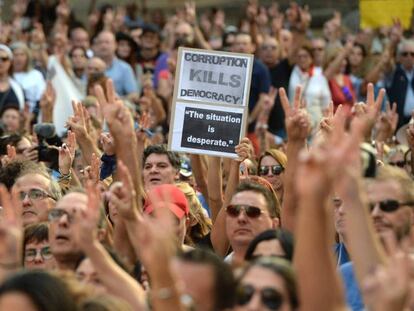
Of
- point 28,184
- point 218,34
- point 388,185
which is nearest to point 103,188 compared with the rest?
point 28,184

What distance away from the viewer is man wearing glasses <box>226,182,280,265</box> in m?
8.06

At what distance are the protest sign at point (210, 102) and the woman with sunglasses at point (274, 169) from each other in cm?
33

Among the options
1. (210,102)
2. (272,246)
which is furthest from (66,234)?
(210,102)

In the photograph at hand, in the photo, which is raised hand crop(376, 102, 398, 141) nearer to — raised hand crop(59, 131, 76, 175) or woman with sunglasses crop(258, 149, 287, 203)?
woman with sunglasses crop(258, 149, 287, 203)

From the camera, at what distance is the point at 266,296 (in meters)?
5.81

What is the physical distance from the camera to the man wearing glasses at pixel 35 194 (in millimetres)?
9188

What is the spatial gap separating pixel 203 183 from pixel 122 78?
5.55 metres

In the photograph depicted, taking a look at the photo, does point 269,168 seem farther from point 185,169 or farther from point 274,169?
point 185,169

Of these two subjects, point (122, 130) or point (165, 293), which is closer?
point (165, 293)

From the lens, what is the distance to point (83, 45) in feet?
57.6

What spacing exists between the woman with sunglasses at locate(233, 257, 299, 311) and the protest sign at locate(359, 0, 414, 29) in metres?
9.96

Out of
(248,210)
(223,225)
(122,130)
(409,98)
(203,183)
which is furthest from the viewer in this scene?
(409,98)

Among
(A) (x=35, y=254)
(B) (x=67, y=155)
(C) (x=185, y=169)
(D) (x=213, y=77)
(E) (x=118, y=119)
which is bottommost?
(A) (x=35, y=254)

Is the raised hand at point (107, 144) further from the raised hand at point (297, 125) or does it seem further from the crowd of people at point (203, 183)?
the raised hand at point (297, 125)
